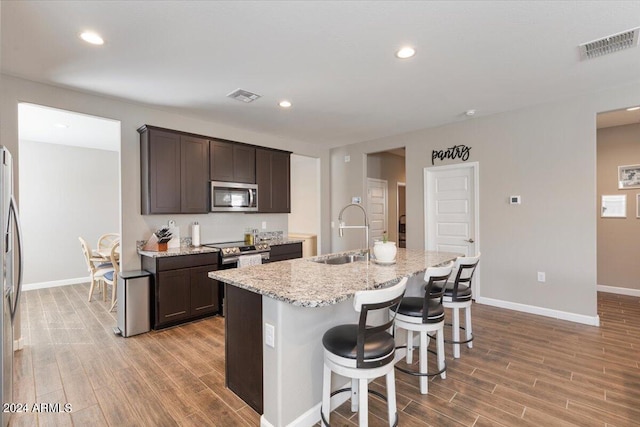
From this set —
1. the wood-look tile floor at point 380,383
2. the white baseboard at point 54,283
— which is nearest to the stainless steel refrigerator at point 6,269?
the wood-look tile floor at point 380,383

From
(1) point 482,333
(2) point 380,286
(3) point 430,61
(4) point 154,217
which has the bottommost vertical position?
(1) point 482,333

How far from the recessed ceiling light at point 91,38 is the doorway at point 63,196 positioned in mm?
2860

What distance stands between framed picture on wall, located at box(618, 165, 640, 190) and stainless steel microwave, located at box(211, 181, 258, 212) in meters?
6.14

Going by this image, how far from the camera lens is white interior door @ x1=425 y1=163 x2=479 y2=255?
4.78m

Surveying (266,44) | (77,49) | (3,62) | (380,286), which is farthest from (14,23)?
(380,286)

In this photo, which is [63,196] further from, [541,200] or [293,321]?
[541,200]

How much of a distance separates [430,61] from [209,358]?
3575 mm

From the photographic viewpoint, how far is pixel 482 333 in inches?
138

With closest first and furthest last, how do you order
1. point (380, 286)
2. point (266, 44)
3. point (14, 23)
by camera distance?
point (380, 286), point (14, 23), point (266, 44)

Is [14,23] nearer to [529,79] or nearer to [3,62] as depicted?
[3,62]

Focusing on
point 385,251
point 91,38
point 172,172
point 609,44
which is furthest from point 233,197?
point 609,44

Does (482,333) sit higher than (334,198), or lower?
lower

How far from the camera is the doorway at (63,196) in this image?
5555 millimetres

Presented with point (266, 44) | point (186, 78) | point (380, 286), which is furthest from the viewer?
point (186, 78)
